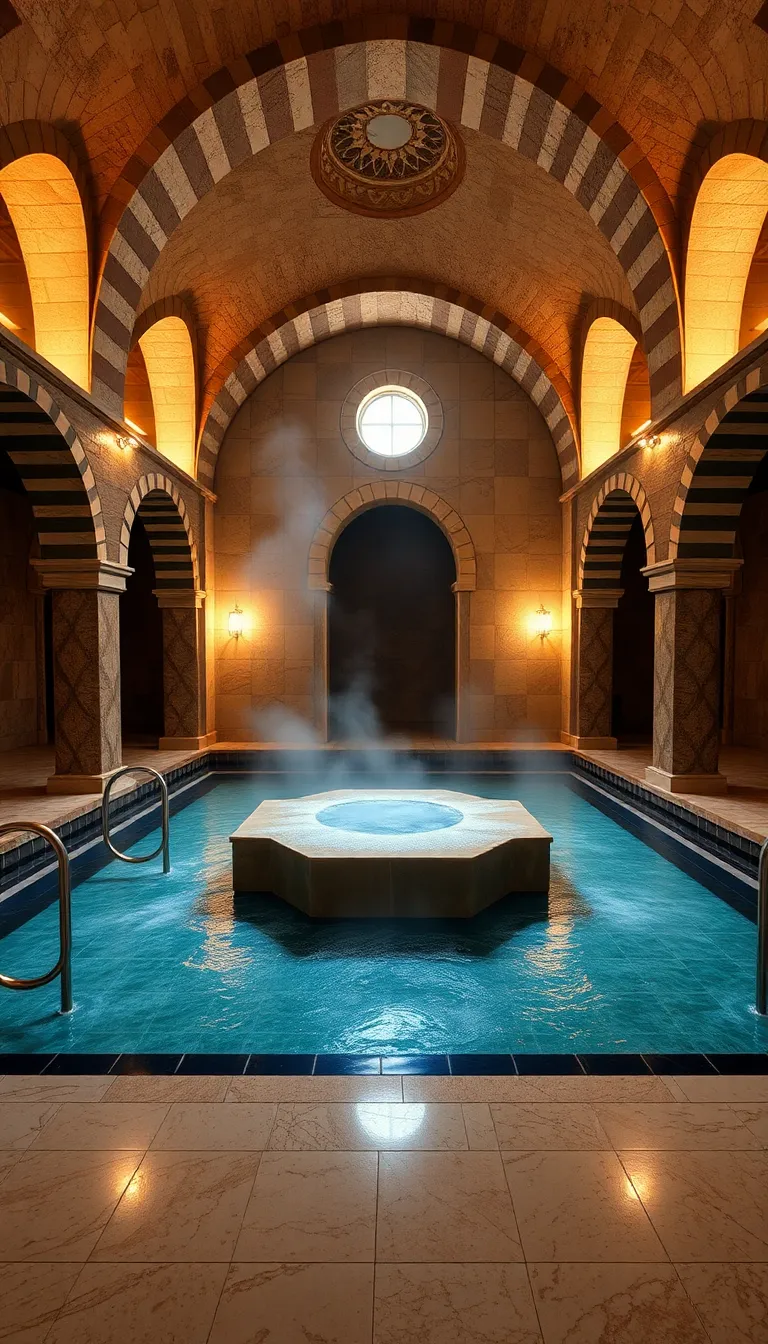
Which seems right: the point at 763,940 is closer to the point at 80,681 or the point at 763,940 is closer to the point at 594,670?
the point at 80,681

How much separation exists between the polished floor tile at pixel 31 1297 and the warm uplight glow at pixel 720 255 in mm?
8982

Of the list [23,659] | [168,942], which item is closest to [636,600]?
[23,659]

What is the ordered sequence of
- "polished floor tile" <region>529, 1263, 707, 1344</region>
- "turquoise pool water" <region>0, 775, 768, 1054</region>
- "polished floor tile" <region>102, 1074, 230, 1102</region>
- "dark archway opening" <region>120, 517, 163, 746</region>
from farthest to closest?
1. "dark archway opening" <region>120, 517, 163, 746</region>
2. "turquoise pool water" <region>0, 775, 768, 1054</region>
3. "polished floor tile" <region>102, 1074, 230, 1102</region>
4. "polished floor tile" <region>529, 1263, 707, 1344</region>

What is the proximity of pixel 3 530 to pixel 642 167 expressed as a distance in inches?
425

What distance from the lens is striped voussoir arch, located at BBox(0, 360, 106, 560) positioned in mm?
7551

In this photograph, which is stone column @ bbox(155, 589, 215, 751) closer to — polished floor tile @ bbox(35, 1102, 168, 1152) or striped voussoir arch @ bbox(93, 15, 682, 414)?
striped voussoir arch @ bbox(93, 15, 682, 414)

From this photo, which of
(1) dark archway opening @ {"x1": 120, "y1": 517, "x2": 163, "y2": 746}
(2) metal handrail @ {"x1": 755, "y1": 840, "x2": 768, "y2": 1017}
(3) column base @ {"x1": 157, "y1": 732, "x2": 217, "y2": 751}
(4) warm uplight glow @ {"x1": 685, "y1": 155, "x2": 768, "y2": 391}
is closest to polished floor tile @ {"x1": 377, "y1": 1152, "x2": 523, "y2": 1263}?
(2) metal handrail @ {"x1": 755, "y1": 840, "x2": 768, "y2": 1017}

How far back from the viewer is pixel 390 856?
5.95 m

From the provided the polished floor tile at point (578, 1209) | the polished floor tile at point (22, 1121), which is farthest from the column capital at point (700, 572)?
the polished floor tile at point (22, 1121)

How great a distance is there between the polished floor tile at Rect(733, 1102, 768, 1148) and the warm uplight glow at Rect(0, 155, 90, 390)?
28.3ft

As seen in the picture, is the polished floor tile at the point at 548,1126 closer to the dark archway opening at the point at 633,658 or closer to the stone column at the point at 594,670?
the stone column at the point at 594,670

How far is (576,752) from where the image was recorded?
43.7 ft

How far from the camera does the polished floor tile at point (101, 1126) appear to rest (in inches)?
121

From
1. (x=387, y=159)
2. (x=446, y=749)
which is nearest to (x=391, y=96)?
(x=387, y=159)
